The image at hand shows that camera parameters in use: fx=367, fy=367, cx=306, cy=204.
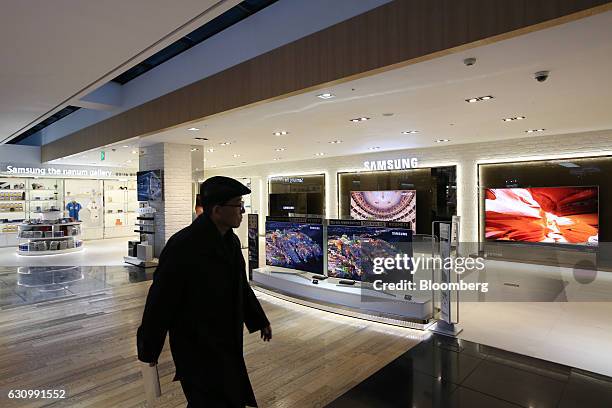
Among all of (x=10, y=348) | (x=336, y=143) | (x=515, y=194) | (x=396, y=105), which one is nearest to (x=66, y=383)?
(x=10, y=348)

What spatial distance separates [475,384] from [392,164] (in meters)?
8.27

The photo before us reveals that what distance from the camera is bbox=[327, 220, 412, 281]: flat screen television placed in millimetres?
4555

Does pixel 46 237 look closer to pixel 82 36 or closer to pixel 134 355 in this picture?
pixel 134 355

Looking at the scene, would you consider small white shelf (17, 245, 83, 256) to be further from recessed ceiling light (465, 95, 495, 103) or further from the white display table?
recessed ceiling light (465, 95, 495, 103)

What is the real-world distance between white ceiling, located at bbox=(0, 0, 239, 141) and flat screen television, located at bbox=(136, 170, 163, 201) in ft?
10.1

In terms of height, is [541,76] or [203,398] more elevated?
[541,76]

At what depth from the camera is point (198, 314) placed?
5.45ft

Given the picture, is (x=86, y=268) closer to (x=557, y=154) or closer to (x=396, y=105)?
(x=396, y=105)

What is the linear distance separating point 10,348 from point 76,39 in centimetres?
320

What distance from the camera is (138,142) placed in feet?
25.2

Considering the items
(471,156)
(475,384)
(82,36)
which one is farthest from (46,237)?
(471,156)

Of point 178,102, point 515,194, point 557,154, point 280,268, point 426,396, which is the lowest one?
point 426,396

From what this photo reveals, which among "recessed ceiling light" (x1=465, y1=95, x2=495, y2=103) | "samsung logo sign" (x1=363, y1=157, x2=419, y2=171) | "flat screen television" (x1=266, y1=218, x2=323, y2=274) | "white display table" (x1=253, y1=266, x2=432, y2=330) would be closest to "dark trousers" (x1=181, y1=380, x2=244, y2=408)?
"white display table" (x1=253, y1=266, x2=432, y2=330)

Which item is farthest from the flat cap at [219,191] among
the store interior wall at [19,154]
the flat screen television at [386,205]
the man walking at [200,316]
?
the store interior wall at [19,154]
